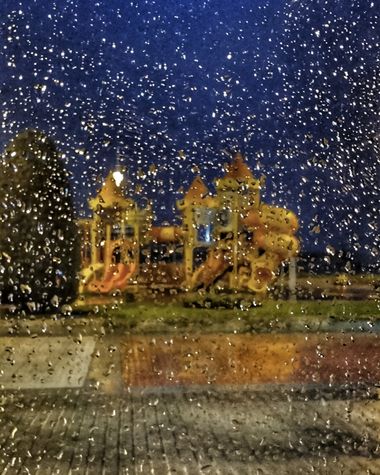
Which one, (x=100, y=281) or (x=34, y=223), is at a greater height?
(x=34, y=223)

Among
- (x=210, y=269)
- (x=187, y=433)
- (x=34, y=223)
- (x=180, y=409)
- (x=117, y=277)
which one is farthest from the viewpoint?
(x=210, y=269)

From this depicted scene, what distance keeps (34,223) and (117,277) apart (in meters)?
3.95

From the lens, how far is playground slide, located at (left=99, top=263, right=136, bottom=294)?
10891 millimetres

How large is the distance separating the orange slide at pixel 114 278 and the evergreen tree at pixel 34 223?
2.59 meters

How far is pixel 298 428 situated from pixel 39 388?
2394 mm

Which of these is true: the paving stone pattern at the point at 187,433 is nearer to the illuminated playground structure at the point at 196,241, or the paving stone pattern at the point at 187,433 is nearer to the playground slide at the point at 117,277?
the illuminated playground structure at the point at 196,241

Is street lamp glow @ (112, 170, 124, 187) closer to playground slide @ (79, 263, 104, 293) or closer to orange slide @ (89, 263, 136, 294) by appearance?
playground slide @ (79, 263, 104, 293)

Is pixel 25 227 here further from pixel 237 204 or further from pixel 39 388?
pixel 237 204

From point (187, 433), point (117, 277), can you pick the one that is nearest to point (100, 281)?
point (117, 277)

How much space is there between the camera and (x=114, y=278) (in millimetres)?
11102

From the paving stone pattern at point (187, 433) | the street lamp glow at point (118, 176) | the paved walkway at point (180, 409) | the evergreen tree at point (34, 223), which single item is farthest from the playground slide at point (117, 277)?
the paving stone pattern at point (187, 433)

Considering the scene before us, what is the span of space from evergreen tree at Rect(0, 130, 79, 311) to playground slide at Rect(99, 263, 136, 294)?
2.61m

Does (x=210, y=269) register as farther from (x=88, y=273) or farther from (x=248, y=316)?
(x=248, y=316)

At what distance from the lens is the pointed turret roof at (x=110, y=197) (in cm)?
785
